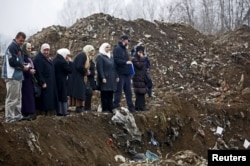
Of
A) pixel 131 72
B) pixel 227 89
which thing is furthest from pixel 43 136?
pixel 227 89

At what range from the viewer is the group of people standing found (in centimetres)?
837

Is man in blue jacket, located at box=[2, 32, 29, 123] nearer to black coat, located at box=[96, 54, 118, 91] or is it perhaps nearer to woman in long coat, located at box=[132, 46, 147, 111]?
black coat, located at box=[96, 54, 118, 91]

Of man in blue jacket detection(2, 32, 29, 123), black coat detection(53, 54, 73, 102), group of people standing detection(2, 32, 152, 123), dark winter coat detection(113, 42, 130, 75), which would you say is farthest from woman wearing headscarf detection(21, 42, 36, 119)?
dark winter coat detection(113, 42, 130, 75)

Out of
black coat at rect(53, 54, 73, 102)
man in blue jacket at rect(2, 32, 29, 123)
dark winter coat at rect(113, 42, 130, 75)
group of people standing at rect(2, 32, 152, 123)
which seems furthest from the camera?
dark winter coat at rect(113, 42, 130, 75)

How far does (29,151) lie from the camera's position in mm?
7293

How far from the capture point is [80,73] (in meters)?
10.1

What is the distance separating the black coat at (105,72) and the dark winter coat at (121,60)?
0.92 ft

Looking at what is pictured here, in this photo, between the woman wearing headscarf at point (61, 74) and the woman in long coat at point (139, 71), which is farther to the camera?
the woman in long coat at point (139, 71)

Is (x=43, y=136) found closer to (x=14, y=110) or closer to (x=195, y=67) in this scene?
(x=14, y=110)

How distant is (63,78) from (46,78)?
55cm

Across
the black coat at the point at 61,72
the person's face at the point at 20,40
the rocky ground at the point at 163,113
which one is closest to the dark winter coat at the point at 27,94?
the rocky ground at the point at 163,113

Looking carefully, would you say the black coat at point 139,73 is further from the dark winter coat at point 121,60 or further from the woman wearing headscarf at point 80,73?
the woman wearing headscarf at point 80,73

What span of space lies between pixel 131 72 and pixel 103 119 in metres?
1.39

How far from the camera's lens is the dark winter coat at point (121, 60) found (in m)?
10.8
